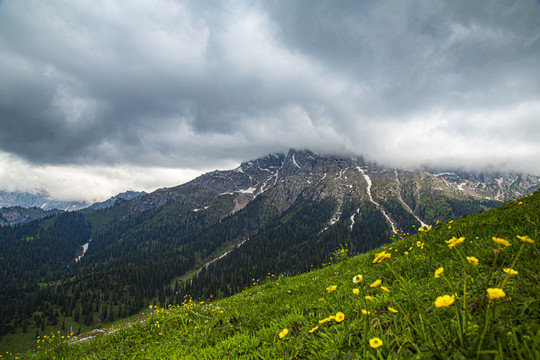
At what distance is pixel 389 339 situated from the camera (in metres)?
2.49

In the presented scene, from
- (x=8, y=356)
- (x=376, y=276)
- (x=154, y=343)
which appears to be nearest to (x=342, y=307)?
(x=376, y=276)

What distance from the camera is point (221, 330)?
483 centimetres

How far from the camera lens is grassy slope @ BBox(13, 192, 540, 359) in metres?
1.83

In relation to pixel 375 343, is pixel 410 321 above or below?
below

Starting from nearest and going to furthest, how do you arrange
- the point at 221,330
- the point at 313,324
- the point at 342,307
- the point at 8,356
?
the point at 313,324, the point at 342,307, the point at 221,330, the point at 8,356

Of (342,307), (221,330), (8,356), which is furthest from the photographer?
(8,356)

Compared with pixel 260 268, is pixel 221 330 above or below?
above

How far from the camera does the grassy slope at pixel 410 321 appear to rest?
1.83 m

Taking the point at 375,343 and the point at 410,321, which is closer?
the point at 375,343

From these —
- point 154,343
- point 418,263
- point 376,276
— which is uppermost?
point 418,263

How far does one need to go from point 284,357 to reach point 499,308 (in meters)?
2.32

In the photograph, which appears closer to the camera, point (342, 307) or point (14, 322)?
point (342, 307)

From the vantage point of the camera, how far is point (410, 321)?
91.5 inches

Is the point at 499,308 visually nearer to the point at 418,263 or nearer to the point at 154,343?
the point at 418,263
